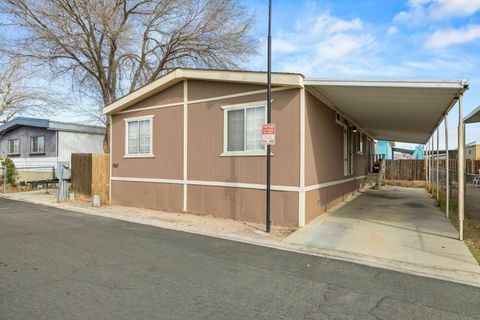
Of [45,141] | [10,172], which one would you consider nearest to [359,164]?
[45,141]

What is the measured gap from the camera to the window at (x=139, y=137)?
11109 mm

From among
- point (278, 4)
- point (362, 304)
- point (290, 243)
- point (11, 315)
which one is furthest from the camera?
point (278, 4)

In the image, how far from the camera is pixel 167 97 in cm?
1055

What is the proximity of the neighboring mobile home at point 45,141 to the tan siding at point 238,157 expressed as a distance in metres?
12.8

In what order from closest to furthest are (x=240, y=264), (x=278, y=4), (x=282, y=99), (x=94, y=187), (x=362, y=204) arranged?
(x=240, y=264)
(x=278, y=4)
(x=282, y=99)
(x=362, y=204)
(x=94, y=187)

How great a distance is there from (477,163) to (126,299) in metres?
26.3

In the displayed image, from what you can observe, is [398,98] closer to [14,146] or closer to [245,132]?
[245,132]

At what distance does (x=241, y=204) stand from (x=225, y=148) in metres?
1.60

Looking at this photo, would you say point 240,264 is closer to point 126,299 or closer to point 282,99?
point 126,299

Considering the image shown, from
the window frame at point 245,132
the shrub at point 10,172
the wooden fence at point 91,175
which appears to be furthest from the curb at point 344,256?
the shrub at point 10,172

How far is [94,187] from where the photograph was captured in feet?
41.3

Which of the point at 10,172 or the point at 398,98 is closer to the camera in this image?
the point at 398,98

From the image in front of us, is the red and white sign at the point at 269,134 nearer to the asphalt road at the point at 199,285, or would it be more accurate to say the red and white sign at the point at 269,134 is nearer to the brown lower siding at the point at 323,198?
the brown lower siding at the point at 323,198

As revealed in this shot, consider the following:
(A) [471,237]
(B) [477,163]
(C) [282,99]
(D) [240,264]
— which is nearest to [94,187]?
(C) [282,99]
